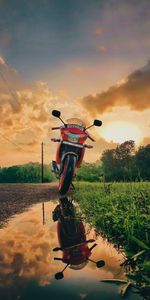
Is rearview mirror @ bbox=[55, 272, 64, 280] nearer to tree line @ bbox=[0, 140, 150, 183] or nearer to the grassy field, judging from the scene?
the grassy field

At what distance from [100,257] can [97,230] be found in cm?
165

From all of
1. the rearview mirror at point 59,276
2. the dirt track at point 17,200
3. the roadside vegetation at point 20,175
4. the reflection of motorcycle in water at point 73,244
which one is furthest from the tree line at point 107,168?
the rearview mirror at point 59,276

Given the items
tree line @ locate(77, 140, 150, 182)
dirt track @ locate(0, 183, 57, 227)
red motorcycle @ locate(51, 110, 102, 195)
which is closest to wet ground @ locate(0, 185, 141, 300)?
dirt track @ locate(0, 183, 57, 227)

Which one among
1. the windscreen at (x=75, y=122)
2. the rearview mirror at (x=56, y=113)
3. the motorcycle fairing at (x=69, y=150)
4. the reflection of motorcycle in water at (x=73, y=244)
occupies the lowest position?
the reflection of motorcycle in water at (x=73, y=244)

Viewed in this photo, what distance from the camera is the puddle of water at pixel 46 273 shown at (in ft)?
8.27

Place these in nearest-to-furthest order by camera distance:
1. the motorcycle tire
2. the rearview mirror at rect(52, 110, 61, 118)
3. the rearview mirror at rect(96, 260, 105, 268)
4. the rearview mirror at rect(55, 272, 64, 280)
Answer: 1. the rearview mirror at rect(55, 272, 64, 280)
2. the rearview mirror at rect(96, 260, 105, 268)
3. the motorcycle tire
4. the rearview mirror at rect(52, 110, 61, 118)

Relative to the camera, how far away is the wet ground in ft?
8.25

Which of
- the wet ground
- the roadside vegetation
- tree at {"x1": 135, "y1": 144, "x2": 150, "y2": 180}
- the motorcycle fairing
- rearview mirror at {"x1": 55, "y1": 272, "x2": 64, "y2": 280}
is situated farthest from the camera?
the roadside vegetation

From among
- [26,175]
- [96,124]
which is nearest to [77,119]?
[96,124]

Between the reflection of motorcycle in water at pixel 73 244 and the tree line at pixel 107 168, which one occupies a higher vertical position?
the tree line at pixel 107 168

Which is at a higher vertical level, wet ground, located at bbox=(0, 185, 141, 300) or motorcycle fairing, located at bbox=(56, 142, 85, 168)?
motorcycle fairing, located at bbox=(56, 142, 85, 168)

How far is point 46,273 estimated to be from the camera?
119 inches

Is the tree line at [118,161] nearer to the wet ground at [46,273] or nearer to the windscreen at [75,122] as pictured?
the windscreen at [75,122]

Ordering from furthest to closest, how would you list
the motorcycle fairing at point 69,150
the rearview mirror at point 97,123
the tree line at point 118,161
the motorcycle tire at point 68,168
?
the tree line at point 118,161, the rearview mirror at point 97,123, the motorcycle fairing at point 69,150, the motorcycle tire at point 68,168
